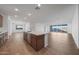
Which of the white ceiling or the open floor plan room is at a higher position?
the white ceiling

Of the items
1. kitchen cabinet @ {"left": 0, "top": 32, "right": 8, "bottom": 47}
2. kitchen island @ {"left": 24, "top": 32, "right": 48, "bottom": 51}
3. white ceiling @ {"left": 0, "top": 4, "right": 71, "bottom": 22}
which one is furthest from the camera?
kitchen island @ {"left": 24, "top": 32, "right": 48, "bottom": 51}

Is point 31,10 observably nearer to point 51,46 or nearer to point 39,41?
point 51,46

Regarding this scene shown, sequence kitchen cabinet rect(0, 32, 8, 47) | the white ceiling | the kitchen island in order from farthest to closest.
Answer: the kitchen island → kitchen cabinet rect(0, 32, 8, 47) → the white ceiling

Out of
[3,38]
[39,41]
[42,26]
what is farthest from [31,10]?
[39,41]

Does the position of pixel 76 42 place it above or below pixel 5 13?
below

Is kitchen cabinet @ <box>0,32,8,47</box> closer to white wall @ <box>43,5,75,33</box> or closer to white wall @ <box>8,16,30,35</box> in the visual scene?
white wall @ <box>8,16,30,35</box>

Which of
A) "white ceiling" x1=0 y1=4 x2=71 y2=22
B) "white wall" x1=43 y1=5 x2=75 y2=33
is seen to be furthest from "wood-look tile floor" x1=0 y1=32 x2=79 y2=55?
"white ceiling" x1=0 y1=4 x2=71 y2=22

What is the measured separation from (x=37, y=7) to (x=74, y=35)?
2.80 ft

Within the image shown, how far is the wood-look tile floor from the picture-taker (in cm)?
167

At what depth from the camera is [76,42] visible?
1.68 metres

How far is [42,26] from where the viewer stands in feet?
6.00

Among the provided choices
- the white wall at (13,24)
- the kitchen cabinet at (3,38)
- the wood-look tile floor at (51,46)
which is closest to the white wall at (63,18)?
the wood-look tile floor at (51,46)
